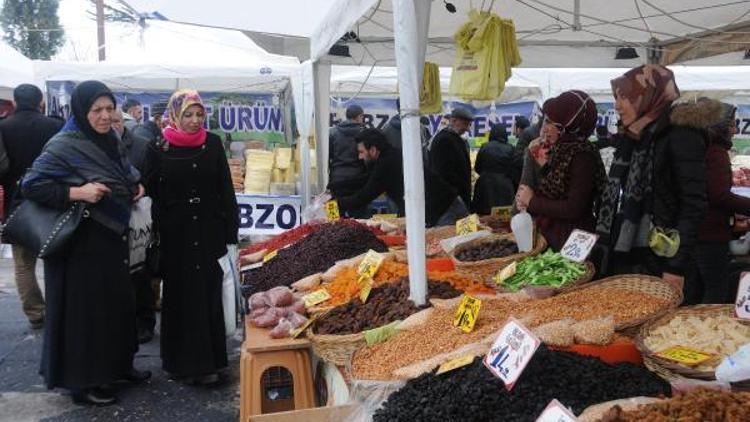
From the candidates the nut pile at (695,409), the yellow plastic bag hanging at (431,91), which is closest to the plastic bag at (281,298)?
the nut pile at (695,409)

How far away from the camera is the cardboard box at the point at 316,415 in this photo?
2.30 m

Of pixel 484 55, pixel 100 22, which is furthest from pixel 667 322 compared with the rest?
pixel 100 22

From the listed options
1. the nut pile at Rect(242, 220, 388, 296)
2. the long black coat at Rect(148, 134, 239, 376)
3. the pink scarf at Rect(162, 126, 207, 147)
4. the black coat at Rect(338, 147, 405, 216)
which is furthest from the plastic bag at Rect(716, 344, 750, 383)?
the black coat at Rect(338, 147, 405, 216)

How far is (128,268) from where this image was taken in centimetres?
388

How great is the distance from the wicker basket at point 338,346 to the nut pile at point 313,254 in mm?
1186

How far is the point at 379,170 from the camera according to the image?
5410 mm

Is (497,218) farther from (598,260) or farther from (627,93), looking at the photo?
(627,93)

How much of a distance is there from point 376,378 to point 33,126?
443 centimetres

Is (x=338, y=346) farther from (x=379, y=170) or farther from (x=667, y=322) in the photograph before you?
(x=379, y=170)

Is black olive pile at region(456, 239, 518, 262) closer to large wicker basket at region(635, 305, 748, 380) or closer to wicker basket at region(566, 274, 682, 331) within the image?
wicker basket at region(566, 274, 682, 331)

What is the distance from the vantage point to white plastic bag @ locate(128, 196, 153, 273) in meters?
3.82

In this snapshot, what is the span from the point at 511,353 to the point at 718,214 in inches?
104

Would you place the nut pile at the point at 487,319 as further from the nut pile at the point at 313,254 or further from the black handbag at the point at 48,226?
the black handbag at the point at 48,226

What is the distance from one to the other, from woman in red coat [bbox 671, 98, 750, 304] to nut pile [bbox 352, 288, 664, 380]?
3.98ft
